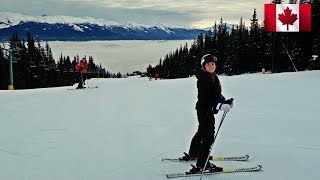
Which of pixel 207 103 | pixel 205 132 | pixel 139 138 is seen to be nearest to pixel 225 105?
pixel 207 103

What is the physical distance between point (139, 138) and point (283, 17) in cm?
2765

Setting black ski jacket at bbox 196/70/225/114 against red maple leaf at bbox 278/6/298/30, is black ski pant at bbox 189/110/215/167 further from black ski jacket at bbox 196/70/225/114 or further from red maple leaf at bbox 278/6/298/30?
red maple leaf at bbox 278/6/298/30

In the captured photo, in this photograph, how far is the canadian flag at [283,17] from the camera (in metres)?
32.8

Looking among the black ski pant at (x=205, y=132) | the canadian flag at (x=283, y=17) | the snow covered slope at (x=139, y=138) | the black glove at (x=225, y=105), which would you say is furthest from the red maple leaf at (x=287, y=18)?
the black glove at (x=225, y=105)

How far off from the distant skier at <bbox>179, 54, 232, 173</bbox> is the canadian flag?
92.8ft

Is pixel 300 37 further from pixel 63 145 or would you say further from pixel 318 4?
pixel 63 145

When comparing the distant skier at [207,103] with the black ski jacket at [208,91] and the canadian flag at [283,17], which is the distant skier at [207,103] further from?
the canadian flag at [283,17]

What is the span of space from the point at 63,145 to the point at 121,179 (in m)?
2.67

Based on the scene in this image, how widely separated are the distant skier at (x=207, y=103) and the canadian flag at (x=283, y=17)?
2828 centimetres

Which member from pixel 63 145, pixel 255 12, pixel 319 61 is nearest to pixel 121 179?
pixel 63 145

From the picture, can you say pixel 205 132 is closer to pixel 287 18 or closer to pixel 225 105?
pixel 225 105

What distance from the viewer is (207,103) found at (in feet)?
19.4

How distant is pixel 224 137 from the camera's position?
882 cm

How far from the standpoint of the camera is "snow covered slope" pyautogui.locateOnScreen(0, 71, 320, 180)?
21.2 ft
